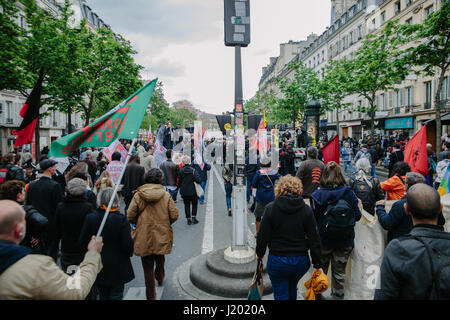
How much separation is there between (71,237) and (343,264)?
3.48 meters

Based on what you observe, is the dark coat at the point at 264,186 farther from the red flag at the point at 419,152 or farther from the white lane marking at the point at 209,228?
the red flag at the point at 419,152

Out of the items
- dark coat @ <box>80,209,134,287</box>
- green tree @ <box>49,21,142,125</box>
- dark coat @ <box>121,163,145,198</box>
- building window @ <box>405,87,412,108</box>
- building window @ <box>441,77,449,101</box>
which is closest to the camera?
dark coat @ <box>80,209,134,287</box>

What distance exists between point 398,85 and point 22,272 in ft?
119

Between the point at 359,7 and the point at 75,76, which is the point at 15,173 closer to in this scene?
the point at 75,76

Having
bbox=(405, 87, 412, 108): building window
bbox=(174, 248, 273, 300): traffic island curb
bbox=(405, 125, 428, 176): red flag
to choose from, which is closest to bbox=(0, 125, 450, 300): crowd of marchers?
bbox=(174, 248, 273, 300): traffic island curb

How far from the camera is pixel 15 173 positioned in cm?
618

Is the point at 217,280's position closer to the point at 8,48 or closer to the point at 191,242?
the point at 191,242

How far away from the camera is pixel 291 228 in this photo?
304 cm

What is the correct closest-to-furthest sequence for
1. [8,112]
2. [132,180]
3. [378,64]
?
[132,180] < [378,64] < [8,112]

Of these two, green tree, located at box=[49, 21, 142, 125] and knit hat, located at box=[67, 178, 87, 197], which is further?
green tree, located at box=[49, 21, 142, 125]

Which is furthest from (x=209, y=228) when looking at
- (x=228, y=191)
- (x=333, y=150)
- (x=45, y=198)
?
(x=45, y=198)

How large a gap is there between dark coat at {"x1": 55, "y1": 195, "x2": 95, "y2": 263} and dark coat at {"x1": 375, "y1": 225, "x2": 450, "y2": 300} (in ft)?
10.3

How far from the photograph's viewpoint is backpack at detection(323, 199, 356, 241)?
367cm

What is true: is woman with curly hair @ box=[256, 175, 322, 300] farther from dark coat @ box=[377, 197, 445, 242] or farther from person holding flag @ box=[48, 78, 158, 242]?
person holding flag @ box=[48, 78, 158, 242]
